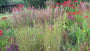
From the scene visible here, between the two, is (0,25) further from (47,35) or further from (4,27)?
(47,35)

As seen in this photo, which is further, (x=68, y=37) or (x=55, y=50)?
(x=68, y=37)

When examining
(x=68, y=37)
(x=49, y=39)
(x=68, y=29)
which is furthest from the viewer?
(x=68, y=29)

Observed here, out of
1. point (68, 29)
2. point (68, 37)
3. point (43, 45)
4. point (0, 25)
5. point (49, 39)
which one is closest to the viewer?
point (49, 39)

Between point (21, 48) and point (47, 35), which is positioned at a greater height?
point (47, 35)

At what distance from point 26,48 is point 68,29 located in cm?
158

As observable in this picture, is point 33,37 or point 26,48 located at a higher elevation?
point 33,37

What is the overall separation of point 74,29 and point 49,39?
3.97 ft

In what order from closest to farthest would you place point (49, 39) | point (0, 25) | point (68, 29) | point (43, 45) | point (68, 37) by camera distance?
point (49, 39) → point (43, 45) → point (68, 37) → point (68, 29) → point (0, 25)

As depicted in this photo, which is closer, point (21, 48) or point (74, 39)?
point (21, 48)

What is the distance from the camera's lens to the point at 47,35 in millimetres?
2594

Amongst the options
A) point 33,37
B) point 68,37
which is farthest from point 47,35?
point 68,37

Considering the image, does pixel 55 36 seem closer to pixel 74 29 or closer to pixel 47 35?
pixel 47 35

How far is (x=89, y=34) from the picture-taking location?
3.18 meters

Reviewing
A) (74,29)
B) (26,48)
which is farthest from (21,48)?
(74,29)
